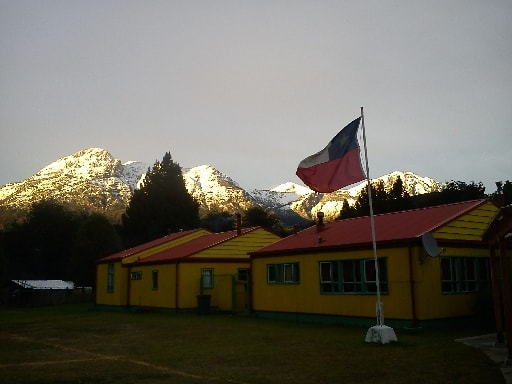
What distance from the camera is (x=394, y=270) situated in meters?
18.9

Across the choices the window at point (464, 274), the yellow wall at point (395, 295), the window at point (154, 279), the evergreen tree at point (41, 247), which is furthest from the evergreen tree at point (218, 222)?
the window at point (464, 274)

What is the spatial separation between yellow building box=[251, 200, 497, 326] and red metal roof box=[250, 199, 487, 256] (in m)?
0.05

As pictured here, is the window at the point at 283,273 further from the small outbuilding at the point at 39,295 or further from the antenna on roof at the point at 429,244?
the small outbuilding at the point at 39,295

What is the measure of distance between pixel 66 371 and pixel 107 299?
1039 inches

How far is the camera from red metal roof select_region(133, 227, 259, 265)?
1231 inches

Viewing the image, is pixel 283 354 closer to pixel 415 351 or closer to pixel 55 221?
pixel 415 351

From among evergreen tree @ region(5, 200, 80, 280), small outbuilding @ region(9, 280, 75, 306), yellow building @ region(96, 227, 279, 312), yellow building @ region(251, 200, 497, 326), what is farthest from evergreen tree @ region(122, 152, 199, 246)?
yellow building @ region(251, 200, 497, 326)

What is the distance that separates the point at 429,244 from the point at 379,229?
391 cm

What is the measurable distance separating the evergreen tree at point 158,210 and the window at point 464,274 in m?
54.2

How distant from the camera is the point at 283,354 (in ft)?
43.4

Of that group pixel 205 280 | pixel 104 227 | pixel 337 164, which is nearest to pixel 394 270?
pixel 337 164

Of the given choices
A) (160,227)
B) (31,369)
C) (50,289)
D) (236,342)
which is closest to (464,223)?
(236,342)

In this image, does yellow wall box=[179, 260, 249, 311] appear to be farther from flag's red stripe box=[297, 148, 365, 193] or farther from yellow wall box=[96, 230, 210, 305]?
flag's red stripe box=[297, 148, 365, 193]

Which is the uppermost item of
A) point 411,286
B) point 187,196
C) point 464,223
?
point 187,196
